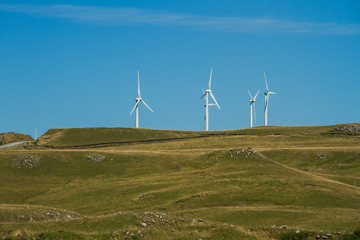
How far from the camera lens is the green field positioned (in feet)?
106

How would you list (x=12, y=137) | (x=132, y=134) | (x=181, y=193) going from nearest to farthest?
(x=181, y=193) < (x=132, y=134) < (x=12, y=137)

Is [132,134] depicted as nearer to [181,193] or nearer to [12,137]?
[12,137]

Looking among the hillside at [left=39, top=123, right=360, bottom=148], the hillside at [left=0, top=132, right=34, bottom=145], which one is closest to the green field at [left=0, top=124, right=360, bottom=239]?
the hillside at [left=39, top=123, right=360, bottom=148]

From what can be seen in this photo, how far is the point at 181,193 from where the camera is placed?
58.6 meters

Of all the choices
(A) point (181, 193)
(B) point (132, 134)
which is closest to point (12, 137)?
(B) point (132, 134)

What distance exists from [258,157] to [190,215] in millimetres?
27053

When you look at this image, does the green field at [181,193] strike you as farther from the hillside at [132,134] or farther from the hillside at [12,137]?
the hillside at [12,137]

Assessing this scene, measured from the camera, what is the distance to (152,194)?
59.8 meters

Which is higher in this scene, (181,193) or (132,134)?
(132,134)

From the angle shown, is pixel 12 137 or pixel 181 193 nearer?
pixel 181 193

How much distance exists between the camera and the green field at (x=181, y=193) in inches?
1270

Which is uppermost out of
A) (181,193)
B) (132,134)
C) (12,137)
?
(132,134)

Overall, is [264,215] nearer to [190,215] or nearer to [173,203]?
[190,215]

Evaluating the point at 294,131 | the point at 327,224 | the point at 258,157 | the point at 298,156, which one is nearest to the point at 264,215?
the point at 327,224
